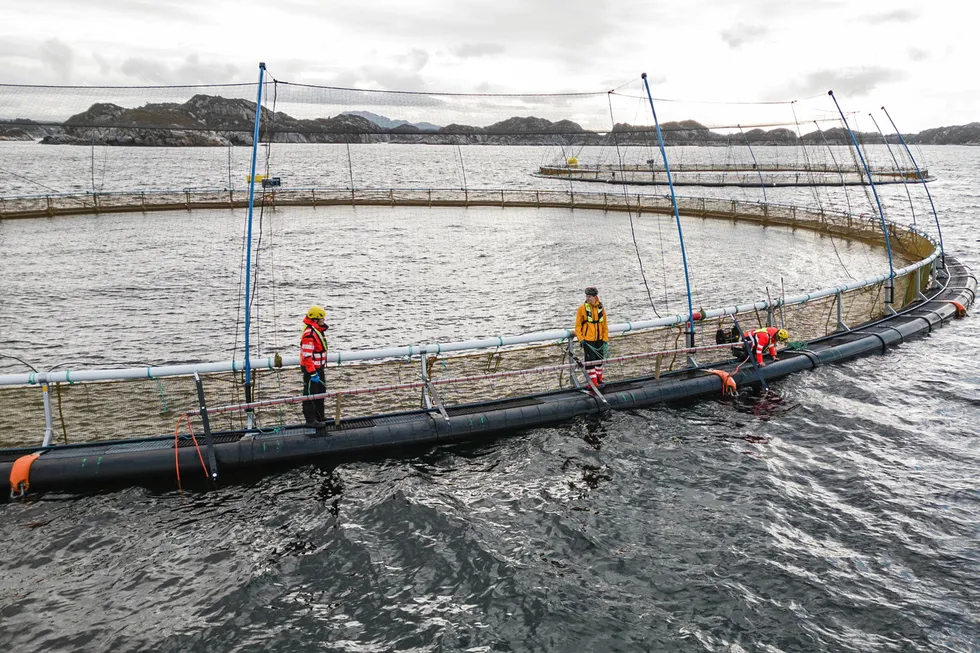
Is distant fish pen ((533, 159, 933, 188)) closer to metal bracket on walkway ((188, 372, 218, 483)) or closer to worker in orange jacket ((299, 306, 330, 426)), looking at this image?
worker in orange jacket ((299, 306, 330, 426))

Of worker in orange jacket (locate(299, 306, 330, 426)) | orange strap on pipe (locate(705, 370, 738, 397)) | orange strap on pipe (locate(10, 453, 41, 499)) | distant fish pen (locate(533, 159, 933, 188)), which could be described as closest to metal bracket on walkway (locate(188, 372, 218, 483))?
worker in orange jacket (locate(299, 306, 330, 426))

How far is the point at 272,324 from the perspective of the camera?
2630cm

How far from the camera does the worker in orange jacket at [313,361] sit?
12.6 meters

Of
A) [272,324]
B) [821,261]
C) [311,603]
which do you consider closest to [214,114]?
[272,324]

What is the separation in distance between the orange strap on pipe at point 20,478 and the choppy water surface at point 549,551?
0.27 metres

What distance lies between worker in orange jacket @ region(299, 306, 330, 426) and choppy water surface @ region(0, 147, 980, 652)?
3.60 ft

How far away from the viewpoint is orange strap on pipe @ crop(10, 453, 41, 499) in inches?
448

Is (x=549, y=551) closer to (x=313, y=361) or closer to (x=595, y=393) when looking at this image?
(x=595, y=393)

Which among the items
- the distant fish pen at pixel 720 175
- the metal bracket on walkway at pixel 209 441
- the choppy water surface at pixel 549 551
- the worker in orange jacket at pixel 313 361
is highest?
the distant fish pen at pixel 720 175

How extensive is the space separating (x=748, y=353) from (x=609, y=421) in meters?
4.58

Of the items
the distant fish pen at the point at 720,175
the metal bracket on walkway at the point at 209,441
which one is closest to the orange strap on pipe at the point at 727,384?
the metal bracket on walkway at the point at 209,441

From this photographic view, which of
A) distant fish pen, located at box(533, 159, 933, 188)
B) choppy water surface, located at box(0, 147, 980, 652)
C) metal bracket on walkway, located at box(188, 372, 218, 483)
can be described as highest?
distant fish pen, located at box(533, 159, 933, 188)

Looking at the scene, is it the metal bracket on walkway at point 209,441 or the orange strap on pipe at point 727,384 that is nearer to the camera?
the metal bracket on walkway at point 209,441

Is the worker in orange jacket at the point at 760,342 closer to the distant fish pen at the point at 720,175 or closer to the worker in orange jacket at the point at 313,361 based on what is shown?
the worker in orange jacket at the point at 313,361
